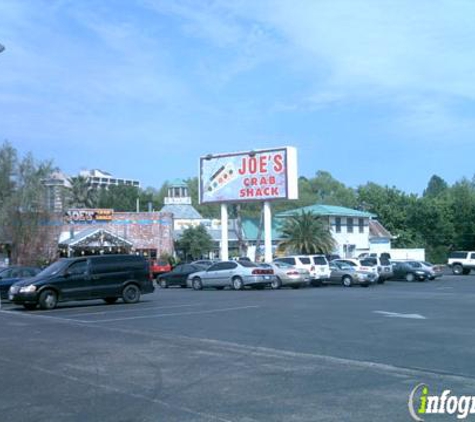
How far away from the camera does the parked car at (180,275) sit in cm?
3916

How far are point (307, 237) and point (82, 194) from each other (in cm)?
4281

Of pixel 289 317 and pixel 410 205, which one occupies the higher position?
pixel 410 205

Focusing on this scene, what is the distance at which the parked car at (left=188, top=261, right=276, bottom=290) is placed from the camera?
112 ft

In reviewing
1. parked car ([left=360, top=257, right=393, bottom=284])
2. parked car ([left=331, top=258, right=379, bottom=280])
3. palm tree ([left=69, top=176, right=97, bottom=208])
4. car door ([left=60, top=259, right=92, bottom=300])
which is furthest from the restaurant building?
car door ([left=60, top=259, right=92, bottom=300])

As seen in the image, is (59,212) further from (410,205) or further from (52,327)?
(410,205)

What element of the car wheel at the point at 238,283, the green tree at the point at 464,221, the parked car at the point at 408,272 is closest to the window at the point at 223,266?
the car wheel at the point at 238,283

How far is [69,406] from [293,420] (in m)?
2.75

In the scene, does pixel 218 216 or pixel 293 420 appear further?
pixel 218 216

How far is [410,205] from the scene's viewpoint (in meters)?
90.1

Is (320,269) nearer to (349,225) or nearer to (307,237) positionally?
(307,237)

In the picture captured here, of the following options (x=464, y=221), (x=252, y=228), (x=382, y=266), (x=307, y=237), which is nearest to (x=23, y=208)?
(x=307, y=237)

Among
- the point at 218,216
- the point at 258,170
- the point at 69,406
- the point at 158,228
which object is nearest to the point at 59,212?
the point at 158,228

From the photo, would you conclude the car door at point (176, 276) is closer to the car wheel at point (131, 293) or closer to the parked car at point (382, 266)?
the parked car at point (382, 266)

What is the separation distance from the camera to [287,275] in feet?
118
